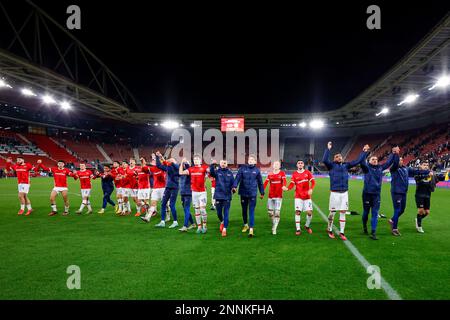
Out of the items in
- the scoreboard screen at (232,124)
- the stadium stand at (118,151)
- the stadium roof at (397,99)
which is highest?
the stadium roof at (397,99)

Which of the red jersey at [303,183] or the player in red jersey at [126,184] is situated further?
the player in red jersey at [126,184]

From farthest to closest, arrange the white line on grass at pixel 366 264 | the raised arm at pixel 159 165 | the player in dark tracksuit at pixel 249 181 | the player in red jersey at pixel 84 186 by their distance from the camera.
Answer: the player in red jersey at pixel 84 186 → the raised arm at pixel 159 165 → the player in dark tracksuit at pixel 249 181 → the white line on grass at pixel 366 264

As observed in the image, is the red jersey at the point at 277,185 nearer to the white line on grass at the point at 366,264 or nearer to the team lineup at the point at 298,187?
the team lineup at the point at 298,187

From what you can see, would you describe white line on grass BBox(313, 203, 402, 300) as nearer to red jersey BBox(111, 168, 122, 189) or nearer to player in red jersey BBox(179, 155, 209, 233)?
player in red jersey BBox(179, 155, 209, 233)

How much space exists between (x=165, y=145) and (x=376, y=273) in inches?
2234

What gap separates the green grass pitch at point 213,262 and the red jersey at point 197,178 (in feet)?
4.58

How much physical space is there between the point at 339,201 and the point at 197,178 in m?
4.10

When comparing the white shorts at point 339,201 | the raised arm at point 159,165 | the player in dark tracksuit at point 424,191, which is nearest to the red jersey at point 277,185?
the white shorts at point 339,201

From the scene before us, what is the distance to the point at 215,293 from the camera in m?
3.87

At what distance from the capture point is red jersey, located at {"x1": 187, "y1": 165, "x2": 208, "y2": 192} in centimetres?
775

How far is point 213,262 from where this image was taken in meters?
5.16

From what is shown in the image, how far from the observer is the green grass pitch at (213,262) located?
395 cm

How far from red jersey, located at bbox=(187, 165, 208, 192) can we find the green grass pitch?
54.9 inches
